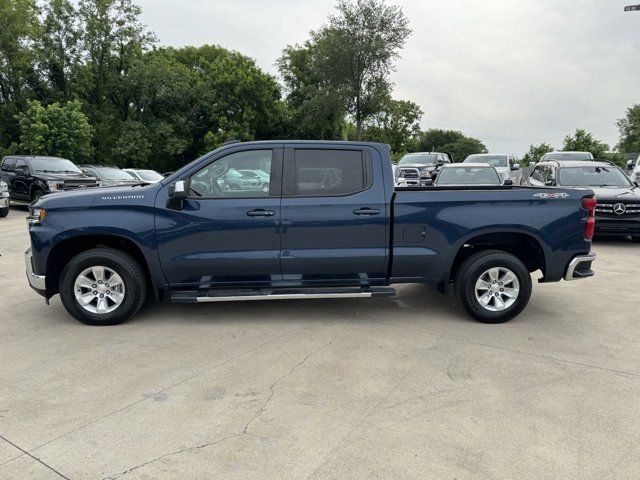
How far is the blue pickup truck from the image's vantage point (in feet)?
15.7

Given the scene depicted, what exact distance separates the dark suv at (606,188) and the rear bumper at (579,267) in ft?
16.3

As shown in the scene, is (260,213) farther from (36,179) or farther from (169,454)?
(36,179)

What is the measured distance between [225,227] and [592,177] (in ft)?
29.6

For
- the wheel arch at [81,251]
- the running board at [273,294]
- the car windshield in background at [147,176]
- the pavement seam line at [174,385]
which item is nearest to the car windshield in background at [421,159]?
the car windshield in background at [147,176]

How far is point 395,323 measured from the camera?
5.06 metres

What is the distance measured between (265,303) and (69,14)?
124 feet

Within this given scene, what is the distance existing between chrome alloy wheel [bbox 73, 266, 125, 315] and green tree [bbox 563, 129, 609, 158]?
122 ft

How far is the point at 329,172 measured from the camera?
4973 mm

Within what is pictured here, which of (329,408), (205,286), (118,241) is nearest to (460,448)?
(329,408)

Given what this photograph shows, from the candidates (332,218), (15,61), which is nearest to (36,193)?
(332,218)

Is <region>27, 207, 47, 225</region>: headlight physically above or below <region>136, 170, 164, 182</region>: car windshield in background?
below

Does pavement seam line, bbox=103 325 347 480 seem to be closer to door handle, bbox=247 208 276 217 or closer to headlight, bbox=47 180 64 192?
door handle, bbox=247 208 276 217

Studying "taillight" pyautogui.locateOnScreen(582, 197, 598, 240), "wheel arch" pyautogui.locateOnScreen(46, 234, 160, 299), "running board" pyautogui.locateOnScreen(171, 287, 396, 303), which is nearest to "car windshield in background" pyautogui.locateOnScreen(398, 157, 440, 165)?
"taillight" pyautogui.locateOnScreen(582, 197, 598, 240)

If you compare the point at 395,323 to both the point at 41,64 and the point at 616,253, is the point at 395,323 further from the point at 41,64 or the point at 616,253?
the point at 41,64
